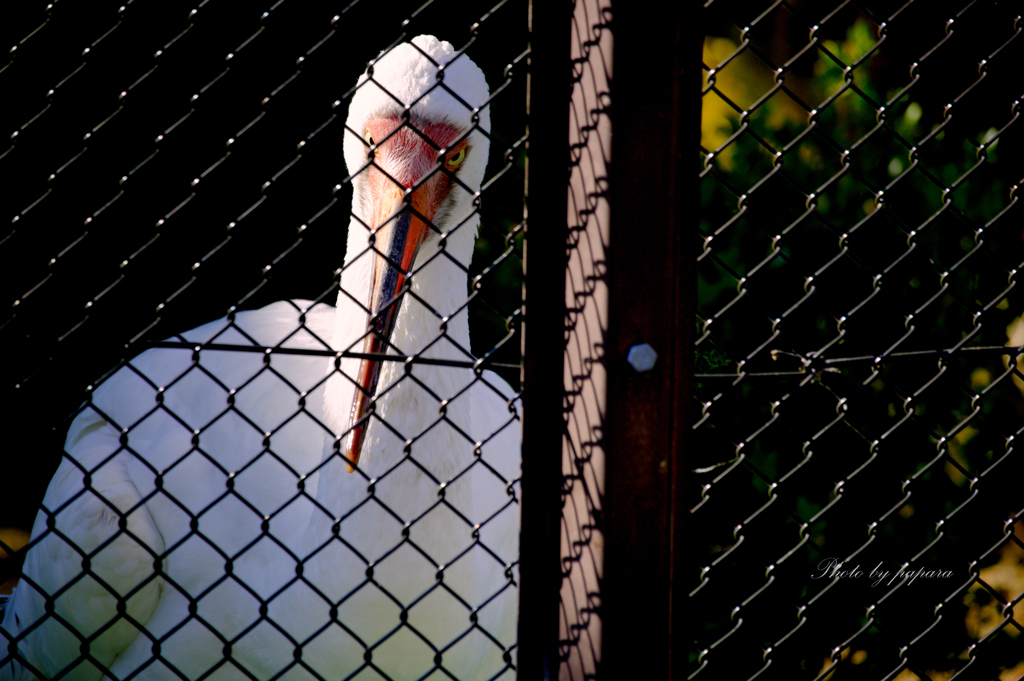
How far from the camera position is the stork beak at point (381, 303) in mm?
1947

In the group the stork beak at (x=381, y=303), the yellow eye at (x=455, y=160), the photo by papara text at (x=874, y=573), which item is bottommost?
the photo by papara text at (x=874, y=573)

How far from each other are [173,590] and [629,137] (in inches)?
71.4

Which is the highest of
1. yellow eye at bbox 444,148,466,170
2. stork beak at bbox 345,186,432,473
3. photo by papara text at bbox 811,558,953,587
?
yellow eye at bbox 444,148,466,170

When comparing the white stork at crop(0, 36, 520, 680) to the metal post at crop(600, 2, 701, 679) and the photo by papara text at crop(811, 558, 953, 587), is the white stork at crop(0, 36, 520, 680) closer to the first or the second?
the metal post at crop(600, 2, 701, 679)

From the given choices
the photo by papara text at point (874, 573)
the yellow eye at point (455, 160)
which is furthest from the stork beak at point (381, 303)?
the photo by papara text at point (874, 573)

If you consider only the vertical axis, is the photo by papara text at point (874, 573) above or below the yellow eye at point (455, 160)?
below

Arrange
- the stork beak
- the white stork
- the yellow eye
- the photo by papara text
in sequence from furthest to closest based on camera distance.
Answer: the photo by papara text < the yellow eye < the white stork < the stork beak

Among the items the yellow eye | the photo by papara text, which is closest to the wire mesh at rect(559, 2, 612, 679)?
the yellow eye

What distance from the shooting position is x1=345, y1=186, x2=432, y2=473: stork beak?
195 cm

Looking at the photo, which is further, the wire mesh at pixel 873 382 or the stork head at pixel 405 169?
the wire mesh at pixel 873 382

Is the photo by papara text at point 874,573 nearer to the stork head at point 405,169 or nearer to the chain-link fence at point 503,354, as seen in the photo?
the chain-link fence at point 503,354

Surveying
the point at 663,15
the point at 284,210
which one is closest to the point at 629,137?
the point at 663,15

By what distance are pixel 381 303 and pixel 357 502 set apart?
512 millimetres

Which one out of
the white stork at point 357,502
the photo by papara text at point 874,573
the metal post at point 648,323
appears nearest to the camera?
the metal post at point 648,323
